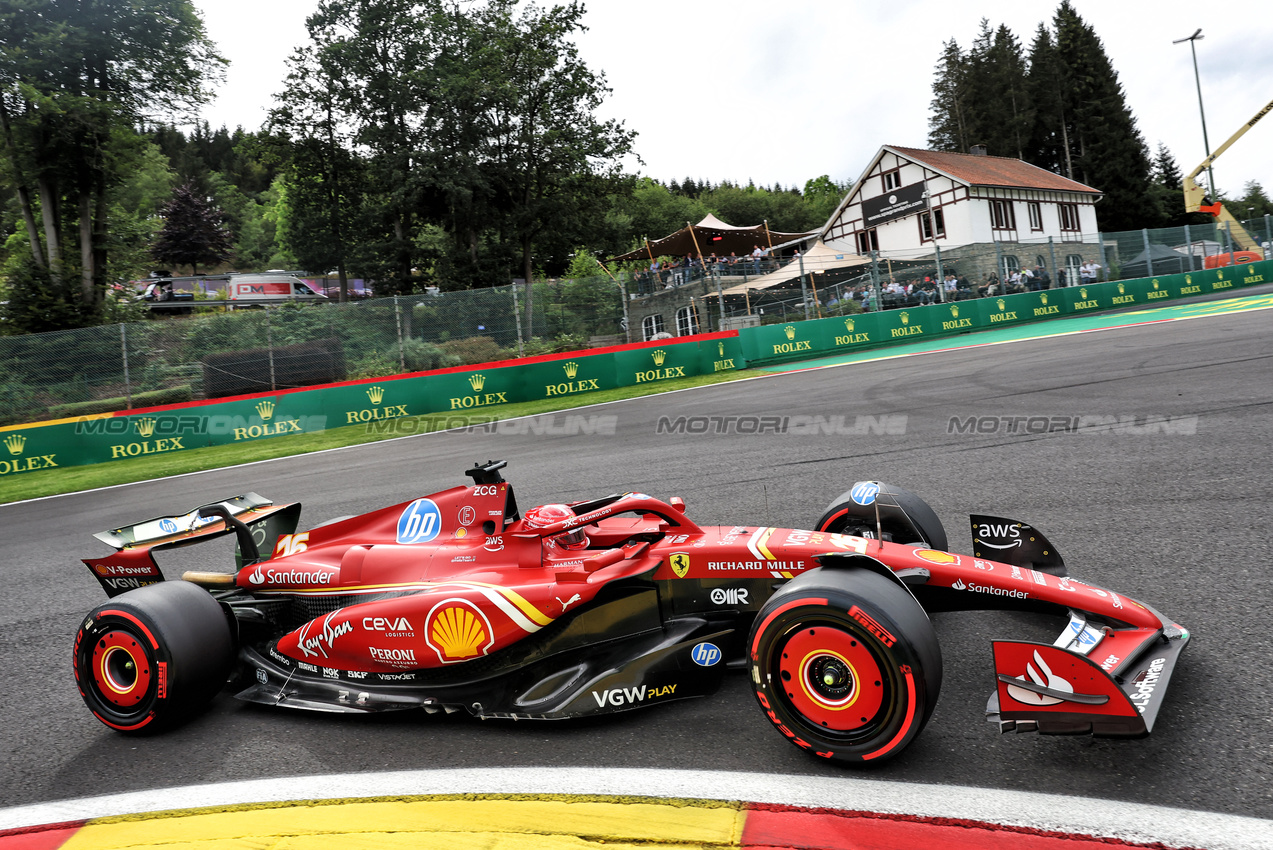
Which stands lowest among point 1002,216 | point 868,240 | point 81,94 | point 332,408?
point 332,408

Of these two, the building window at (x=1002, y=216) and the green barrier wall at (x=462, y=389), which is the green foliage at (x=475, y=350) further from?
the building window at (x=1002, y=216)

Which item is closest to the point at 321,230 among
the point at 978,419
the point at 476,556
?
the point at 978,419

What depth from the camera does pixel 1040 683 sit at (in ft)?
7.93

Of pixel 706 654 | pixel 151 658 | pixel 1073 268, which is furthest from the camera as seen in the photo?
pixel 1073 268

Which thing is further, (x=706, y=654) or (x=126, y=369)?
(x=126, y=369)

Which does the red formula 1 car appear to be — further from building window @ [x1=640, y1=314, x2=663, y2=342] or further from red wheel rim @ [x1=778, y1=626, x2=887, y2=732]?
building window @ [x1=640, y1=314, x2=663, y2=342]

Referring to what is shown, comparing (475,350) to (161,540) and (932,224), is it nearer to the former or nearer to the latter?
(161,540)

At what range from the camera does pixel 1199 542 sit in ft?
13.6

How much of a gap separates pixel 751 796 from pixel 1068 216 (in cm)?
5326

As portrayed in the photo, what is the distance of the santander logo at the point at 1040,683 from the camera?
239 cm

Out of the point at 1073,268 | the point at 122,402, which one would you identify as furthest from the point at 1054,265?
the point at 122,402

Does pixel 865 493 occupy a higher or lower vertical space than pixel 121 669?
higher

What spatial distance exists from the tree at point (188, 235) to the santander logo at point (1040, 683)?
3516 inches

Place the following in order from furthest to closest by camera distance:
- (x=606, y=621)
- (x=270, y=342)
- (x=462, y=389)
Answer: (x=270, y=342), (x=462, y=389), (x=606, y=621)
